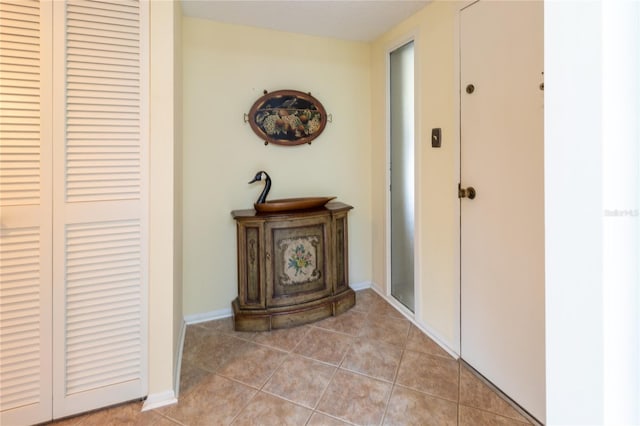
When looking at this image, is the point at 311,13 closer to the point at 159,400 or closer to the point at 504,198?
the point at 504,198

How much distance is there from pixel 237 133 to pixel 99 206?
130 centimetres

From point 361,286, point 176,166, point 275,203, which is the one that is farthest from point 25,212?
point 361,286

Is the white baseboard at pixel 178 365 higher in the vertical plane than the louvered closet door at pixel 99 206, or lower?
lower

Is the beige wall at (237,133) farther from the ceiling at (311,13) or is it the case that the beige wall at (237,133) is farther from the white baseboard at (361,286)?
the white baseboard at (361,286)

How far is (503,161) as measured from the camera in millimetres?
1702

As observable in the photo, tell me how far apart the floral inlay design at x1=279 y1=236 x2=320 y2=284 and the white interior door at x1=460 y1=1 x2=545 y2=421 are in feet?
3.71

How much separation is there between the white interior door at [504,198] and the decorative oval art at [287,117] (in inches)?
51.3

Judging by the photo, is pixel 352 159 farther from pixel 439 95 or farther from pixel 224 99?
pixel 224 99

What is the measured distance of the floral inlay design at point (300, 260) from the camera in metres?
2.50

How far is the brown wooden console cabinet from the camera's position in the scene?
2.41 metres

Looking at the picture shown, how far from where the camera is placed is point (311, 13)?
2.44 meters

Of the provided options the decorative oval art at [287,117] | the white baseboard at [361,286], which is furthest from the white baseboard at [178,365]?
the decorative oval art at [287,117]

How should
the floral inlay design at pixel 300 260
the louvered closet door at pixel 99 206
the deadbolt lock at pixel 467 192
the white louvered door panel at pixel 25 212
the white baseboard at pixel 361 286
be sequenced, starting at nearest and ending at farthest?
the white louvered door panel at pixel 25 212
the louvered closet door at pixel 99 206
the deadbolt lock at pixel 467 192
the floral inlay design at pixel 300 260
the white baseboard at pixel 361 286

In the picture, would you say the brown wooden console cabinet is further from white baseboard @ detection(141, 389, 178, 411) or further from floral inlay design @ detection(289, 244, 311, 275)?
white baseboard @ detection(141, 389, 178, 411)
